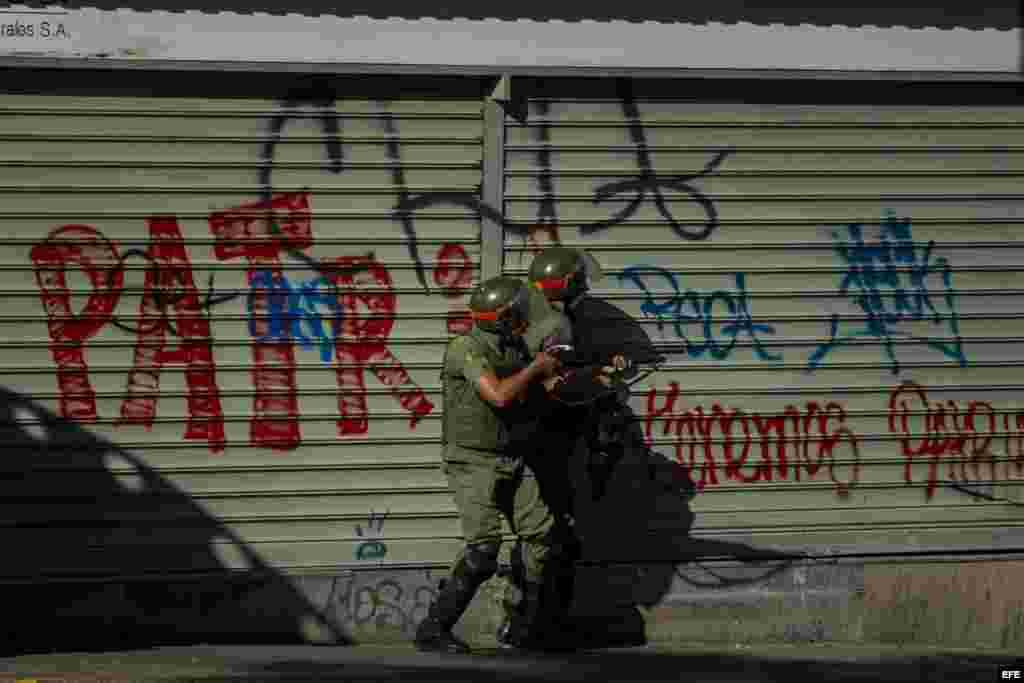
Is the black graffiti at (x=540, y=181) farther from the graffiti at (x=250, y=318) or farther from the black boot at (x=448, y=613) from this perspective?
the black boot at (x=448, y=613)

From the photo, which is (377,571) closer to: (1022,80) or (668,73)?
(668,73)

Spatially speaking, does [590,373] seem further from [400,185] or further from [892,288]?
[892,288]

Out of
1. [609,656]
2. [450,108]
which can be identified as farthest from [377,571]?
[450,108]

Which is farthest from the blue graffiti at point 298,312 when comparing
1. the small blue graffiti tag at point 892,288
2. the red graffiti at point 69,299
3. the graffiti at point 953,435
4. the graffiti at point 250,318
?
the graffiti at point 953,435

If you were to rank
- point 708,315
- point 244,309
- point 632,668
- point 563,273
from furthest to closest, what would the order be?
point 708,315 < point 244,309 < point 563,273 < point 632,668

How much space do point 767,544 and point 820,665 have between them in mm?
914

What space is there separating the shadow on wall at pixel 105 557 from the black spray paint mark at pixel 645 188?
2.57 meters

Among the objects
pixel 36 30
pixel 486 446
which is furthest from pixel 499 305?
pixel 36 30

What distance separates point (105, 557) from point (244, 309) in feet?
4.77

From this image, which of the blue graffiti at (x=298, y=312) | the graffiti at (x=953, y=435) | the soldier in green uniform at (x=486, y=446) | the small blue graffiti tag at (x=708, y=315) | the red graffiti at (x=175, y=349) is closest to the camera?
the soldier in green uniform at (x=486, y=446)

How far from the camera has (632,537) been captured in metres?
9.26

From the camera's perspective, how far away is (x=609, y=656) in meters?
8.77

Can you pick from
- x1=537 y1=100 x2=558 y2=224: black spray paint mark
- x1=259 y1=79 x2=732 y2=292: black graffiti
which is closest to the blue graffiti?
x1=259 y1=79 x2=732 y2=292: black graffiti

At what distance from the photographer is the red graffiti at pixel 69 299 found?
871 cm
